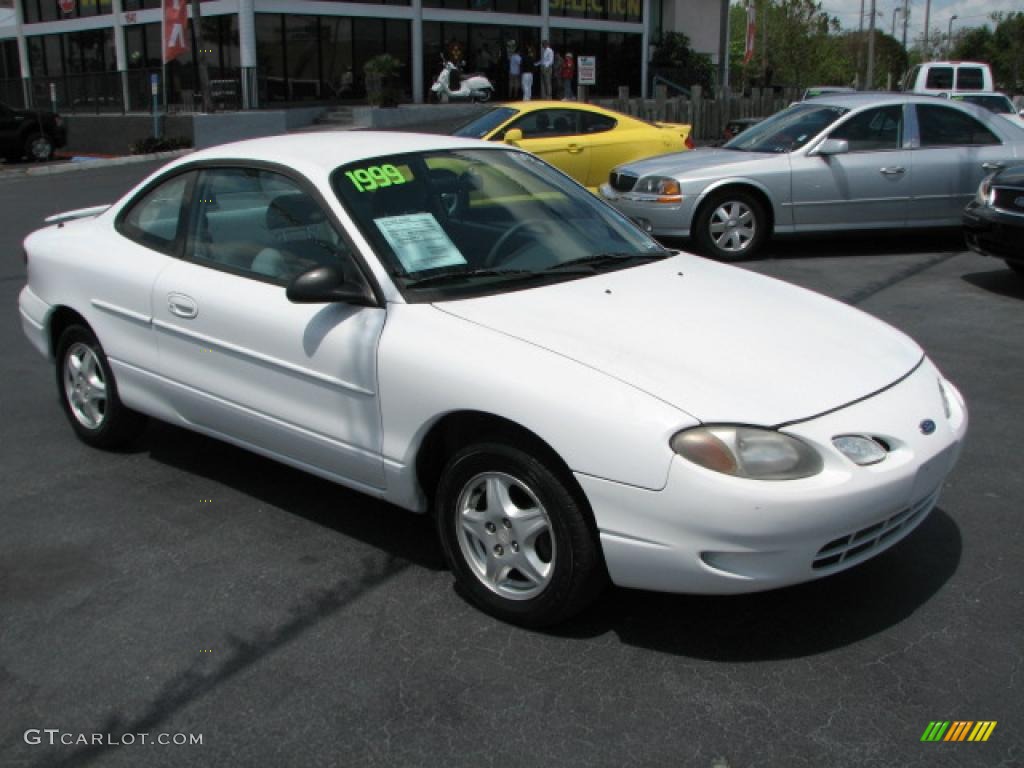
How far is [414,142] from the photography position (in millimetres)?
4566

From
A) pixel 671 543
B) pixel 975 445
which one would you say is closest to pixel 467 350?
pixel 671 543

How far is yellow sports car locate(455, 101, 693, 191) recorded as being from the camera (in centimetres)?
1190

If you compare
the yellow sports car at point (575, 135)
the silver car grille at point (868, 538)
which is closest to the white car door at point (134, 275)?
the silver car grille at point (868, 538)

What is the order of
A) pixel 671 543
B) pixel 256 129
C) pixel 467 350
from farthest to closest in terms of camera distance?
pixel 256 129 < pixel 467 350 < pixel 671 543

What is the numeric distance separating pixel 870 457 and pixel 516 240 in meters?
1.70

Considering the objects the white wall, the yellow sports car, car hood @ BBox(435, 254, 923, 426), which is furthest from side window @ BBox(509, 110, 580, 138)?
the white wall

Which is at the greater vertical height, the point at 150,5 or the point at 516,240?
the point at 150,5

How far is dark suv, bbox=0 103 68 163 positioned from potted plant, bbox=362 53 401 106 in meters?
8.38

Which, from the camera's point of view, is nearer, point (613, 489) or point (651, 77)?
point (613, 489)

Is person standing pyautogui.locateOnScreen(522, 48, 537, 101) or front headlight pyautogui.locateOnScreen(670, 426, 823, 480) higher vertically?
person standing pyautogui.locateOnScreen(522, 48, 537, 101)

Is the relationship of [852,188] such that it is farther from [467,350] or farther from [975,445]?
[467,350]

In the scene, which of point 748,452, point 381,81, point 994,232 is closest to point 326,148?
point 748,452

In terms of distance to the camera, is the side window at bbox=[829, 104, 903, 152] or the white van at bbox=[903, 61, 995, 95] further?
the white van at bbox=[903, 61, 995, 95]

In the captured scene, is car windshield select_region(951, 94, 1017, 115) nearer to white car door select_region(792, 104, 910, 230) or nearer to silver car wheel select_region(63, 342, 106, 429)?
white car door select_region(792, 104, 910, 230)
